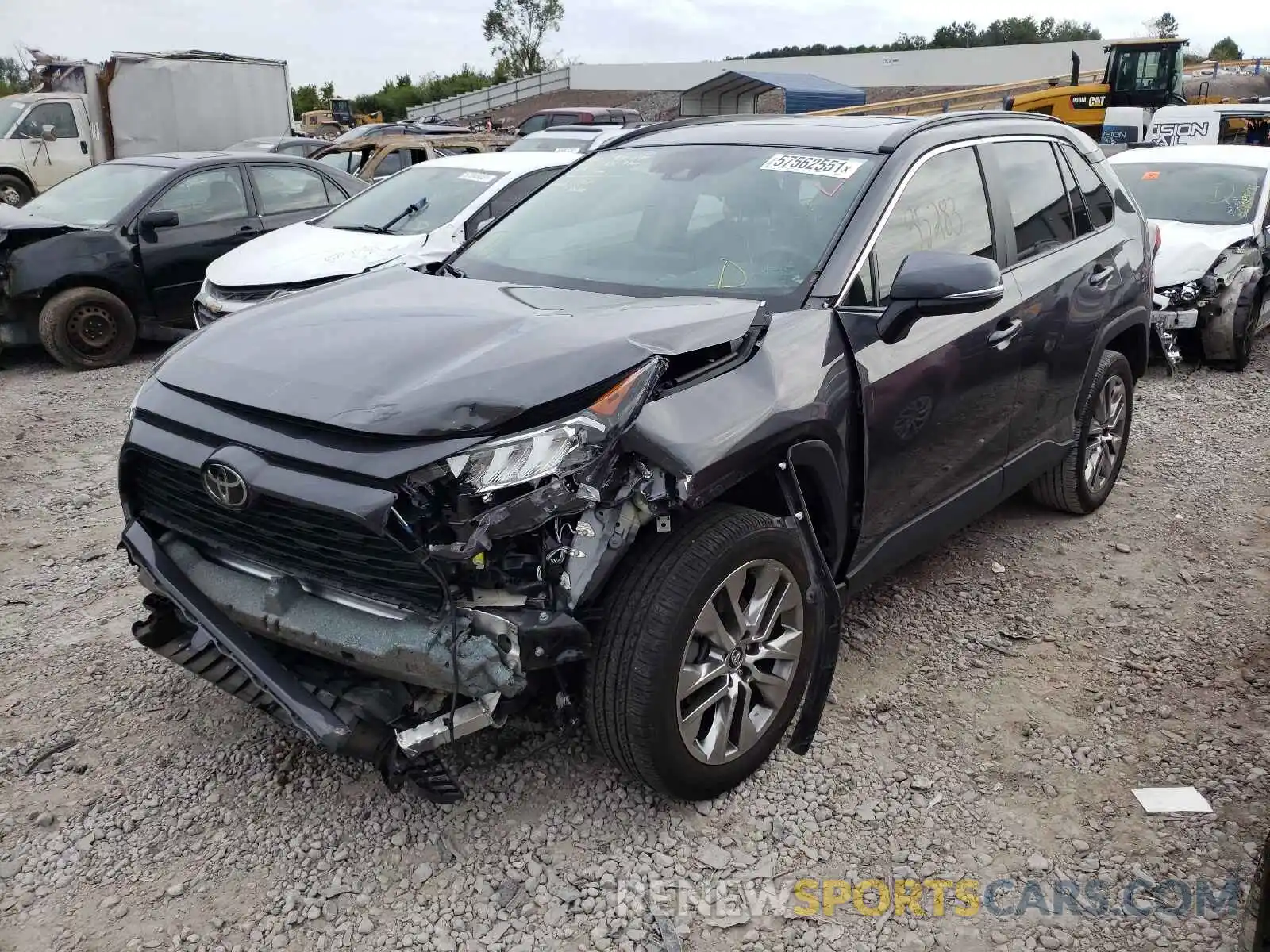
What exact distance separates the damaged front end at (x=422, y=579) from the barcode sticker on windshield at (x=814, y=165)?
4.17 ft

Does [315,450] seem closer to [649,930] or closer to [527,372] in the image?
[527,372]

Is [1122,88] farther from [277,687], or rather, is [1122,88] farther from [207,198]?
[277,687]

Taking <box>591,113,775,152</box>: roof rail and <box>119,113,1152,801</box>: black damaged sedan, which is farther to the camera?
<box>591,113,775,152</box>: roof rail

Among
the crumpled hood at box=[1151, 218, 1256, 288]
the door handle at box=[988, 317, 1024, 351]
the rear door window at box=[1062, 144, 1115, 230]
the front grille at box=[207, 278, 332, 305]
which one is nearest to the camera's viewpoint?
the door handle at box=[988, 317, 1024, 351]

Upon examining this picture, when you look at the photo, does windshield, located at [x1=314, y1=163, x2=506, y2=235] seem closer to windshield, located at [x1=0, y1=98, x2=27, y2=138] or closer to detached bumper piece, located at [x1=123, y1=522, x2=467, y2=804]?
detached bumper piece, located at [x1=123, y1=522, x2=467, y2=804]

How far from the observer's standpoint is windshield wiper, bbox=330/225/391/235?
25.1 ft

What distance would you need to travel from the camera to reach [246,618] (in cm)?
266

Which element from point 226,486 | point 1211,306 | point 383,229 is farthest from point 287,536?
point 1211,306

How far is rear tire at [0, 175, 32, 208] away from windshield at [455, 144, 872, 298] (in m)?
15.1

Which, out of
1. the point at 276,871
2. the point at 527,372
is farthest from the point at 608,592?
the point at 276,871

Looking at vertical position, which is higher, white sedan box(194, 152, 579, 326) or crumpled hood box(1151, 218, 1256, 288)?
white sedan box(194, 152, 579, 326)

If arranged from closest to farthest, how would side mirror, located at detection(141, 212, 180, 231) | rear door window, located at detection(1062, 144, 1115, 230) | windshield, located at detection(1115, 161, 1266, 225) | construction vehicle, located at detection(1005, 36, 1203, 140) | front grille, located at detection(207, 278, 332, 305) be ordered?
1. rear door window, located at detection(1062, 144, 1115, 230)
2. front grille, located at detection(207, 278, 332, 305)
3. side mirror, located at detection(141, 212, 180, 231)
4. windshield, located at detection(1115, 161, 1266, 225)
5. construction vehicle, located at detection(1005, 36, 1203, 140)

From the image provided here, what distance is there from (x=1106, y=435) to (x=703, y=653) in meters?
3.10

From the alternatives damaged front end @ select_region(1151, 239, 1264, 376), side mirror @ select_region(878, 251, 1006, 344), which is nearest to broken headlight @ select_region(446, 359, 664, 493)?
side mirror @ select_region(878, 251, 1006, 344)
